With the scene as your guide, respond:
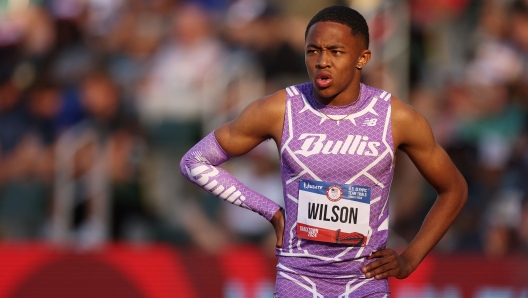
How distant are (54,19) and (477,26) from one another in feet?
16.0

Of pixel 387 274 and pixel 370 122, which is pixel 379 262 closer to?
pixel 387 274

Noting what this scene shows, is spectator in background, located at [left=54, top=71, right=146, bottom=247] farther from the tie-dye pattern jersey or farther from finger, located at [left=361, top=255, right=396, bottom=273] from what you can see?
→ finger, located at [left=361, top=255, right=396, bottom=273]

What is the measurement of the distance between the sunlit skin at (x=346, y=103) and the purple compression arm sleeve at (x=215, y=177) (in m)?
0.06

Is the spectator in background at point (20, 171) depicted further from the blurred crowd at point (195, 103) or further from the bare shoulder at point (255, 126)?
the bare shoulder at point (255, 126)

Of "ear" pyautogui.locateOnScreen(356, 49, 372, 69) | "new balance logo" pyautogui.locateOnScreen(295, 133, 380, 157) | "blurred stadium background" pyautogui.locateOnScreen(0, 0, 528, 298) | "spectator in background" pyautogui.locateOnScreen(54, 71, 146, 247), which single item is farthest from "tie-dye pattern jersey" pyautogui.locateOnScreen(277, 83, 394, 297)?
"spectator in background" pyautogui.locateOnScreen(54, 71, 146, 247)

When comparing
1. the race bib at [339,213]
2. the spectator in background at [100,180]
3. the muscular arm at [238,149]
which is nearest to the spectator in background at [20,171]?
the spectator in background at [100,180]

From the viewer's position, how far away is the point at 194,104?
880 cm

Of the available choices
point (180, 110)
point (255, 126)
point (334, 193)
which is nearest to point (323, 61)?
point (255, 126)

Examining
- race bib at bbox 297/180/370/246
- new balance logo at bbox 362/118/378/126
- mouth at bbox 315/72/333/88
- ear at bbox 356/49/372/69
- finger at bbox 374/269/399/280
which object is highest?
ear at bbox 356/49/372/69

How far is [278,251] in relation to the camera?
4254 mm

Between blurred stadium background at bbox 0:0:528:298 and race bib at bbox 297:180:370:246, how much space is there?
3469 mm

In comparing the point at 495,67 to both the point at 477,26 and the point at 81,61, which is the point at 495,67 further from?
the point at 81,61

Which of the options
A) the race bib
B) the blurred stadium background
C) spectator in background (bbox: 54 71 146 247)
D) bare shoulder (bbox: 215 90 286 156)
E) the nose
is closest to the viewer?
the nose

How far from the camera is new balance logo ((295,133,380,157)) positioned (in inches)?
160
